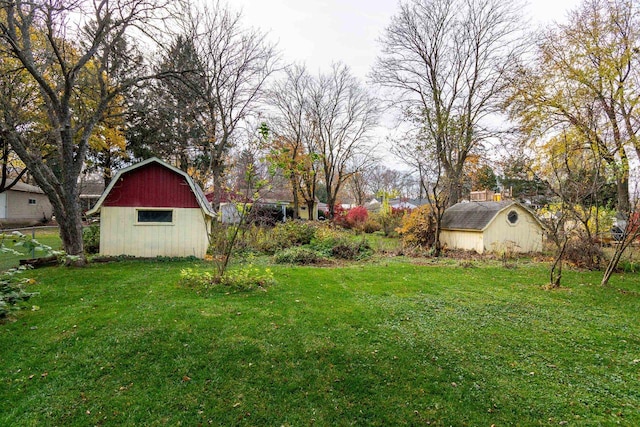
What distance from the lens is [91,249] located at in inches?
424

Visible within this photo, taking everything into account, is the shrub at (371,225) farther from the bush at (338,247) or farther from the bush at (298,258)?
the bush at (298,258)

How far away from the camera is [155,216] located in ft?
33.2

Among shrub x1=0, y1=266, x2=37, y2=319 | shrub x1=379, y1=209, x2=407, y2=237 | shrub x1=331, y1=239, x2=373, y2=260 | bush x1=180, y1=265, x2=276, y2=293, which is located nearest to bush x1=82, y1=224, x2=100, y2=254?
bush x1=180, y1=265, x2=276, y2=293

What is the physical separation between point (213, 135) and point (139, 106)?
6948 millimetres

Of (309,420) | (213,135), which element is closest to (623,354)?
(309,420)

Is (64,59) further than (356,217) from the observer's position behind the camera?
No

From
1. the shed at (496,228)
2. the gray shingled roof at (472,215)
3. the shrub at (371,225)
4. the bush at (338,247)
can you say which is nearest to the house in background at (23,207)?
the bush at (338,247)

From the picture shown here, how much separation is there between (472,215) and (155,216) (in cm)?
1292

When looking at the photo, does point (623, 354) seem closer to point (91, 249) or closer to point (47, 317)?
point (47, 317)

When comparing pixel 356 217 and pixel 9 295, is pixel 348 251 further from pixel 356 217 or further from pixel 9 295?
pixel 356 217

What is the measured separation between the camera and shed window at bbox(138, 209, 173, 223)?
10.0 metres

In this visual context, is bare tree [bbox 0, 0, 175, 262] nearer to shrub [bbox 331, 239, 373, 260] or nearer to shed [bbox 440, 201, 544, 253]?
shrub [bbox 331, 239, 373, 260]

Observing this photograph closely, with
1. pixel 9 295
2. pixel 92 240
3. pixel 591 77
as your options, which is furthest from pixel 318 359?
pixel 591 77

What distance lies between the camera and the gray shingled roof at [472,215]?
41.0 feet
